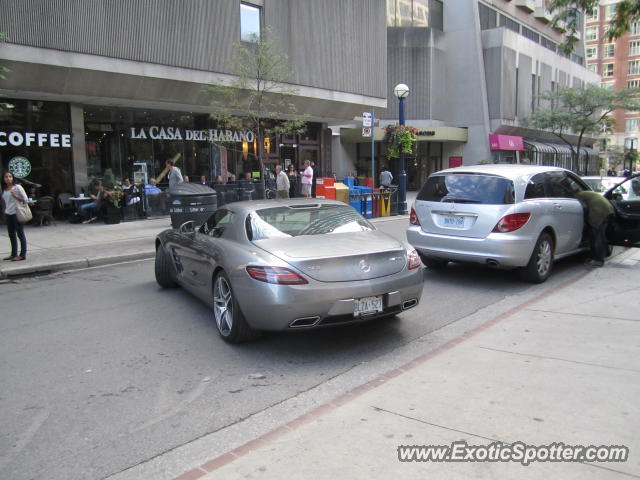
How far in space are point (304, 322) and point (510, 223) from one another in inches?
154

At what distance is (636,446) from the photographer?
3.11 metres

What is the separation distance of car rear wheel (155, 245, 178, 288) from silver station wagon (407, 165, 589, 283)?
3674 mm

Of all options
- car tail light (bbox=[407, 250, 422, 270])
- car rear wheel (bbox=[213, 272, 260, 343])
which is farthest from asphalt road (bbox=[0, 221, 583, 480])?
car tail light (bbox=[407, 250, 422, 270])

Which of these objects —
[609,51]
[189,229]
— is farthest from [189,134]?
[609,51]

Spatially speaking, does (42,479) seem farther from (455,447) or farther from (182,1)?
(182,1)

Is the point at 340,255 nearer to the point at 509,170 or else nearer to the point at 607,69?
the point at 509,170

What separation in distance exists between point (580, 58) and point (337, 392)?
6670cm

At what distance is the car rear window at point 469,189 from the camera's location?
7.53 metres

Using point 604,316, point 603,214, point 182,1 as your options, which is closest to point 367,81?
point 182,1

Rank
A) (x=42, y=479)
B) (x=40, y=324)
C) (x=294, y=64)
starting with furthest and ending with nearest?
(x=294, y=64), (x=40, y=324), (x=42, y=479)

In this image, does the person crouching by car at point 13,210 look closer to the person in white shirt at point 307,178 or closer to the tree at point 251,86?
the tree at point 251,86

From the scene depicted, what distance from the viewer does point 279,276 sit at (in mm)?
4672

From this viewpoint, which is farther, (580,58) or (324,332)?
(580,58)

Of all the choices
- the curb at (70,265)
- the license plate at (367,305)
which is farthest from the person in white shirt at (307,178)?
the license plate at (367,305)
